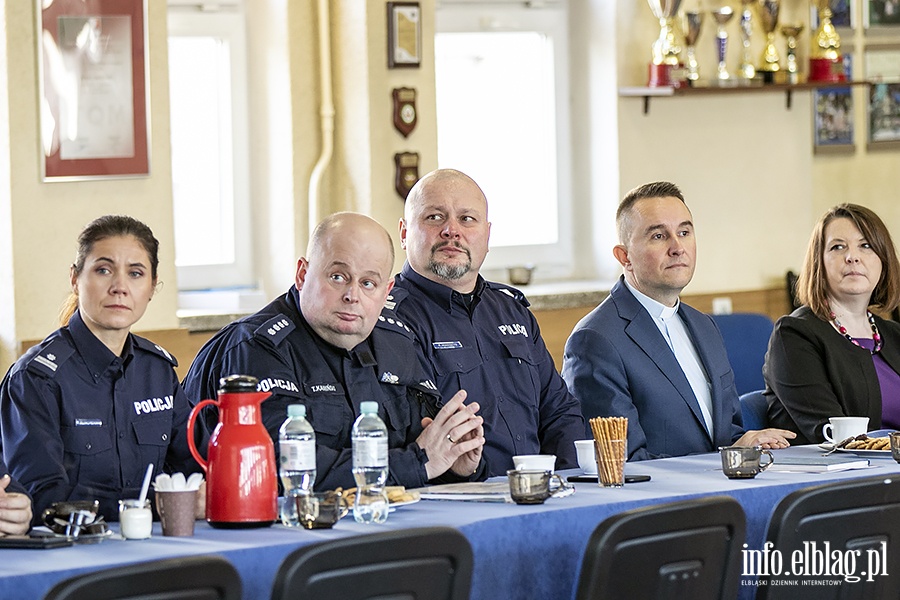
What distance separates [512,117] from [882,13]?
1856 mm

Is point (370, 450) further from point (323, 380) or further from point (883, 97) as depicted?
point (883, 97)

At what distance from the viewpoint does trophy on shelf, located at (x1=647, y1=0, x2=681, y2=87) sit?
19.1 feet

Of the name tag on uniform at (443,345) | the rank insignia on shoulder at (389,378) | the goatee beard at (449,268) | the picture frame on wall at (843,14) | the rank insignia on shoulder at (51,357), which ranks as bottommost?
the rank insignia on shoulder at (389,378)

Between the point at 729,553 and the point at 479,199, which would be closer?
the point at 729,553

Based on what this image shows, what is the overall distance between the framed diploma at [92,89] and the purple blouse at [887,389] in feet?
8.06

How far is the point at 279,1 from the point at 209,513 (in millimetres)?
3247

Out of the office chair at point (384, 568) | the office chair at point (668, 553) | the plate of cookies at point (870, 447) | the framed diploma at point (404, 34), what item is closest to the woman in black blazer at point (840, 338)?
the plate of cookies at point (870, 447)

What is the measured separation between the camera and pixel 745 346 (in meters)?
4.75

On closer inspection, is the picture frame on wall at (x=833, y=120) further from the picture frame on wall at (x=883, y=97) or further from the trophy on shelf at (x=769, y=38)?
the trophy on shelf at (x=769, y=38)

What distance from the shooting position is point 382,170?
17.5ft

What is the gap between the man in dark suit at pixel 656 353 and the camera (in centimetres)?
370

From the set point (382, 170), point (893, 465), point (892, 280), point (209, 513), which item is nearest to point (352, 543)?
point (209, 513)

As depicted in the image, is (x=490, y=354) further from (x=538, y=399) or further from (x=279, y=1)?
(x=279, y=1)

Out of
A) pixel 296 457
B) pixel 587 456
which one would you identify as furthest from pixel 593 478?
pixel 296 457
